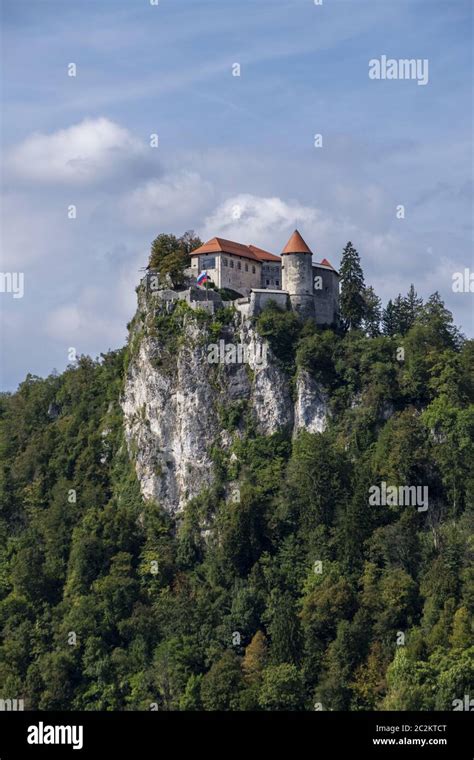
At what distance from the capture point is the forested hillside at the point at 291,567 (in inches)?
3893

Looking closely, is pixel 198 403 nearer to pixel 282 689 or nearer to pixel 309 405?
pixel 309 405

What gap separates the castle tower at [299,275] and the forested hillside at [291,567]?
1572 millimetres

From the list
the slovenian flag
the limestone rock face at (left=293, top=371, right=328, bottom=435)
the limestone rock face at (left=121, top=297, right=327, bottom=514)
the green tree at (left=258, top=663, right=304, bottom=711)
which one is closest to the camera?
the green tree at (left=258, top=663, right=304, bottom=711)

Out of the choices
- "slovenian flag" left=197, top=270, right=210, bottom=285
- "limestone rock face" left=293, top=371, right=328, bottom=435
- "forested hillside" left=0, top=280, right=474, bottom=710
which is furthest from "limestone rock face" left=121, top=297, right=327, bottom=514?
"slovenian flag" left=197, top=270, right=210, bottom=285

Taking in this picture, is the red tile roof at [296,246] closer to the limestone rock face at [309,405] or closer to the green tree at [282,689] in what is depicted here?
the limestone rock face at [309,405]

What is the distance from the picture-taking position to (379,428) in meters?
108

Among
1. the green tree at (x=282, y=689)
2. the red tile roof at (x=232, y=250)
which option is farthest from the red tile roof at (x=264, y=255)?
the green tree at (x=282, y=689)

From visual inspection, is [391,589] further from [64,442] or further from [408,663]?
[64,442]

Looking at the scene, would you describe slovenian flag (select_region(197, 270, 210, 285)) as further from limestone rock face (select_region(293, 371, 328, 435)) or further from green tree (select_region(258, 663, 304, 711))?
green tree (select_region(258, 663, 304, 711))

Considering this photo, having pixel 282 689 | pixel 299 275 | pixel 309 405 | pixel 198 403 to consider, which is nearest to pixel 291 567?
pixel 282 689

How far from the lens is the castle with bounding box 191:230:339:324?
364ft

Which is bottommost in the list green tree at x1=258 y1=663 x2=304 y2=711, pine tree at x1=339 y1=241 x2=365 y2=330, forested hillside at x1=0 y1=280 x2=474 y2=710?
green tree at x1=258 y1=663 x2=304 y2=711

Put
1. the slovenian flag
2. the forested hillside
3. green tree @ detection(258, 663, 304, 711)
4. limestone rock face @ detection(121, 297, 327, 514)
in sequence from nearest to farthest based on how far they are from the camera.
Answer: green tree @ detection(258, 663, 304, 711) < the forested hillside < limestone rock face @ detection(121, 297, 327, 514) < the slovenian flag

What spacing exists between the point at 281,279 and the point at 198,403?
8914mm
